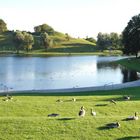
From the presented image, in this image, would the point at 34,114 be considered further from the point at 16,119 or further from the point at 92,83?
the point at 92,83

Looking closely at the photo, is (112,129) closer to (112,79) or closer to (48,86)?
(48,86)

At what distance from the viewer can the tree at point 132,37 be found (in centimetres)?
13838

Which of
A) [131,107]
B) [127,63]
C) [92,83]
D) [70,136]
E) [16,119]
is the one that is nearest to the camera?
[70,136]

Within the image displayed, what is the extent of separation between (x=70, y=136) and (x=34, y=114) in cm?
1053

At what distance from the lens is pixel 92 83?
84.4 meters

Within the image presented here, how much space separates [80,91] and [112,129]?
3443 cm

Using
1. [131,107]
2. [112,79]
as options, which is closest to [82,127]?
[131,107]

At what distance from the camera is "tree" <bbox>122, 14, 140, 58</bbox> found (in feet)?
454

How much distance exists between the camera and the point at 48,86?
3100 inches

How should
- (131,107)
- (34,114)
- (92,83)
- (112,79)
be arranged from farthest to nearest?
(112,79) < (92,83) < (131,107) < (34,114)

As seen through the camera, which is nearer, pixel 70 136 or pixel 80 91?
pixel 70 136

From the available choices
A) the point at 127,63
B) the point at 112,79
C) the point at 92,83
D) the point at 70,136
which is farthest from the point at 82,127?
the point at 127,63

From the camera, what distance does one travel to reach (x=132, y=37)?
461ft

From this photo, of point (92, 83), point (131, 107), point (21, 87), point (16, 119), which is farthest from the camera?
point (92, 83)
